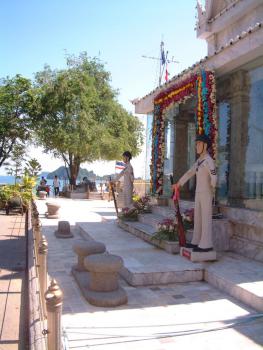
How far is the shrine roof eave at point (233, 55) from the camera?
7.75 m

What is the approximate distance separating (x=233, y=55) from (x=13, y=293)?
21.6 ft

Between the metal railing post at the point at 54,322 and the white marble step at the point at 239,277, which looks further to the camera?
the white marble step at the point at 239,277

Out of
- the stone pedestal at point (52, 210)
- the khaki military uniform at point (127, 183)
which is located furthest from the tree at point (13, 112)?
the khaki military uniform at point (127, 183)

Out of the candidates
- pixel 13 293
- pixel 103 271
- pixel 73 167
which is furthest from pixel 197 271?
pixel 73 167

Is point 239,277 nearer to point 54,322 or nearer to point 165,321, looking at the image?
point 165,321

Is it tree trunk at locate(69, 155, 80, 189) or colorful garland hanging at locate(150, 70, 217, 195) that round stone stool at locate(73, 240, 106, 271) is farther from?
tree trunk at locate(69, 155, 80, 189)

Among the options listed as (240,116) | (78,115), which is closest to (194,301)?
(240,116)

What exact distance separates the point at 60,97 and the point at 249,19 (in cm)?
2145

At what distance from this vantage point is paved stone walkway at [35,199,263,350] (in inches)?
177

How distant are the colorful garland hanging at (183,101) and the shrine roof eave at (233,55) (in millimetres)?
190

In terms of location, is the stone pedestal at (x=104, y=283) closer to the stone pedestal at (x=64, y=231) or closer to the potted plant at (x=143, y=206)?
the stone pedestal at (x=64, y=231)

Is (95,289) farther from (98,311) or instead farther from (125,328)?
(125,328)

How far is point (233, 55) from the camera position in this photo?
8.48 m

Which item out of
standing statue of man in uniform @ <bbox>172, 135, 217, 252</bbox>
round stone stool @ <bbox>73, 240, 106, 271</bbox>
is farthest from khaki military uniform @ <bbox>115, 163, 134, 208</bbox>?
round stone stool @ <bbox>73, 240, 106, 271</bbox>
